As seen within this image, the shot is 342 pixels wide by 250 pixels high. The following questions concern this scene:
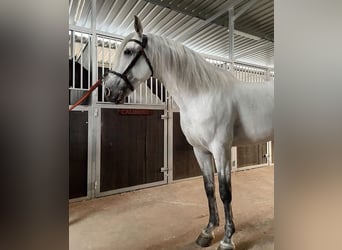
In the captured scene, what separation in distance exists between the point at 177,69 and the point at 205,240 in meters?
1.00

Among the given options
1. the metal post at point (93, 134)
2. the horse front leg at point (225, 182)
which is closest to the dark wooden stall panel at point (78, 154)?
Result: the metal post at point (93, 134)

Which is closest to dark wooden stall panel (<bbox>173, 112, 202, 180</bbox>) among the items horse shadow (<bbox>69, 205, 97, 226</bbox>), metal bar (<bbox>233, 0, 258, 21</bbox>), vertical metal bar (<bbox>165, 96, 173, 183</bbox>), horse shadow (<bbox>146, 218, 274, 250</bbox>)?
vertical metal bar (<bbox>165, 96, 173, 183</bbox>)

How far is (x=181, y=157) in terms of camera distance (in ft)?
8.86

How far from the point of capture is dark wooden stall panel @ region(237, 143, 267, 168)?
3229 millimetres

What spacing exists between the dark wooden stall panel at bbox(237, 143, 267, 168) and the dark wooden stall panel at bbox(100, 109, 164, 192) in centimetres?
136

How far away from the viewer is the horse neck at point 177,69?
1168 millimetres

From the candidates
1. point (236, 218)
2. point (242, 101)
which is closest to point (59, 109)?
point (242, 101)

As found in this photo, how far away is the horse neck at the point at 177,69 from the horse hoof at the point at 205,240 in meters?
0.78

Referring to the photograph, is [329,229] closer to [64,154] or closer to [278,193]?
[278,193]

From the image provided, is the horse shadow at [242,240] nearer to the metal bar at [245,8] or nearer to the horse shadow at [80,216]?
the horse shadow at [80,216]

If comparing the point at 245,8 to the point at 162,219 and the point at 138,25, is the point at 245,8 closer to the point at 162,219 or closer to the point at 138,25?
the point at 138,25

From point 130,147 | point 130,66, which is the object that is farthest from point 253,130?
point 130,147

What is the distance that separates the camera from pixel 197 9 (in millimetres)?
3006

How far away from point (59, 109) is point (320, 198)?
0.38m
